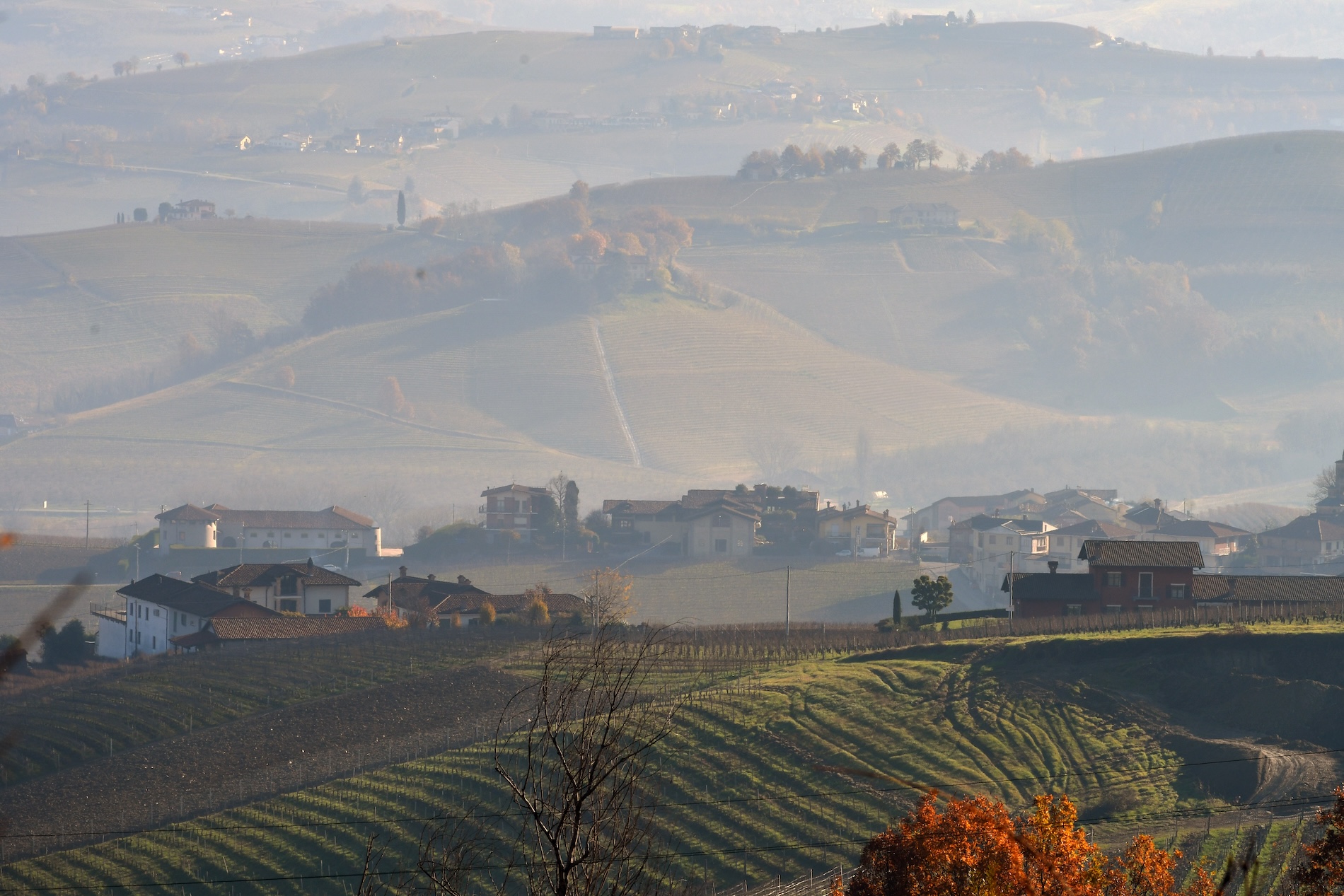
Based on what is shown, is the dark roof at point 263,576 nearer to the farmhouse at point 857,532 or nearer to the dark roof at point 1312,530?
the farmhouse at point 857,532

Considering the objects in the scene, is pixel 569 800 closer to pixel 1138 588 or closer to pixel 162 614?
pixel 1138 588

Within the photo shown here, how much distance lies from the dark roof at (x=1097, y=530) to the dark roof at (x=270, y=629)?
46.4 meters

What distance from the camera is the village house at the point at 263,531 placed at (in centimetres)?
9681

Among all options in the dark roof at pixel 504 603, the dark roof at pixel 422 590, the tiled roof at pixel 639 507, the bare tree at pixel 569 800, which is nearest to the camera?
the bare tree at pixel 569 800

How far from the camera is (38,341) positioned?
194125 mm

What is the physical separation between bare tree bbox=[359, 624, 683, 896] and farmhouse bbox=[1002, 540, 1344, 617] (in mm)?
12001

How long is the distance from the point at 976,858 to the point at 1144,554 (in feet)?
129

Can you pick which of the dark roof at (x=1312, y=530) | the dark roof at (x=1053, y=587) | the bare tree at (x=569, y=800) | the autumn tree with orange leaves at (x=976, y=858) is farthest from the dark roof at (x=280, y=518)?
the autumn tree with orange leaves at (x=976, y=858)

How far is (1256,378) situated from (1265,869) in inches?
6976

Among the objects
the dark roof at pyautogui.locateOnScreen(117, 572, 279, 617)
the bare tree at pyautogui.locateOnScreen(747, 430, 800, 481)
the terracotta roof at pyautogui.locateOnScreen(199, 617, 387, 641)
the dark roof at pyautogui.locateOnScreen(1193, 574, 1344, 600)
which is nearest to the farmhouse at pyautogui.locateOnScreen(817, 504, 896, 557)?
the dark roof at pyautogui.locateOnScreen(1193, 574, 1344, 600)

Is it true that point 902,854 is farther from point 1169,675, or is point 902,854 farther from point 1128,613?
point 1128,613

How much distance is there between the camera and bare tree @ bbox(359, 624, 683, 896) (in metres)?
14.7

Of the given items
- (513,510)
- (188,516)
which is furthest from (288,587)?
(513,510)

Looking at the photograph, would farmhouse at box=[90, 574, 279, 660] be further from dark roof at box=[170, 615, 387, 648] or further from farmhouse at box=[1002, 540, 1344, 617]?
farmhouse at box=[1002, 540, 1344, 617]
